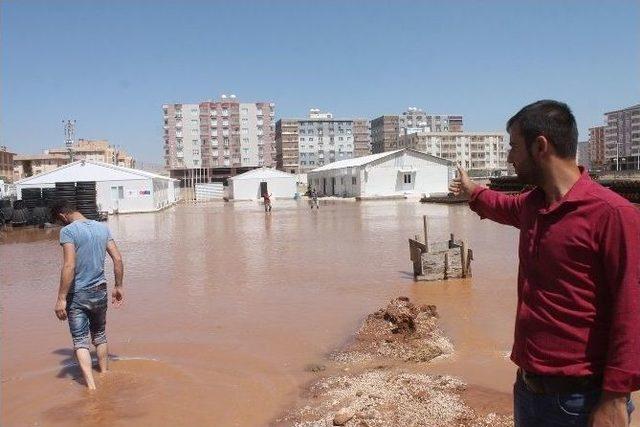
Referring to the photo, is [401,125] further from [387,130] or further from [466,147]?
[466,147]

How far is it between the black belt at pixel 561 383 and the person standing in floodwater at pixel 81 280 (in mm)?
4566

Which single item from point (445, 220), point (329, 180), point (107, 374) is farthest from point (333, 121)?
point (107, 374)

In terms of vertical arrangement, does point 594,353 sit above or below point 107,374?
above

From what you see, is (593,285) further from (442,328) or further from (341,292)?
(341,292)

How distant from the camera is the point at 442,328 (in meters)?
7.83

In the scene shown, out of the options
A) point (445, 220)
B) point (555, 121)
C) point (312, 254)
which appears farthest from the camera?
point (445, 220)

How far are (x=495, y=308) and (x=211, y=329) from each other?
4.28m

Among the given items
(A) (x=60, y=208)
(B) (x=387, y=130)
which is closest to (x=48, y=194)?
(A) (x=60, y=208)

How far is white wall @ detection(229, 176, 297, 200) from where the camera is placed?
6209 centimetres

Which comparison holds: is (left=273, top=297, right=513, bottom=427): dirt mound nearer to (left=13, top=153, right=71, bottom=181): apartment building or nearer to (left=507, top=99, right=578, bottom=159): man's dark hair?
(left=507, top=99, right=578, bottom=159): man's dark hair

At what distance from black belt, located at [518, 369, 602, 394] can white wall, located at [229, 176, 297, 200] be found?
198 ft

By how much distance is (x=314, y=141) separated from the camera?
470 feet

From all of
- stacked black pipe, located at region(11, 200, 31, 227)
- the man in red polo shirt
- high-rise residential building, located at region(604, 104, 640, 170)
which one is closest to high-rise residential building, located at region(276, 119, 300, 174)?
high-rise residential building, located at region(604, 104, 640, 170)

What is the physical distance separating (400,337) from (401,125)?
16603cm
